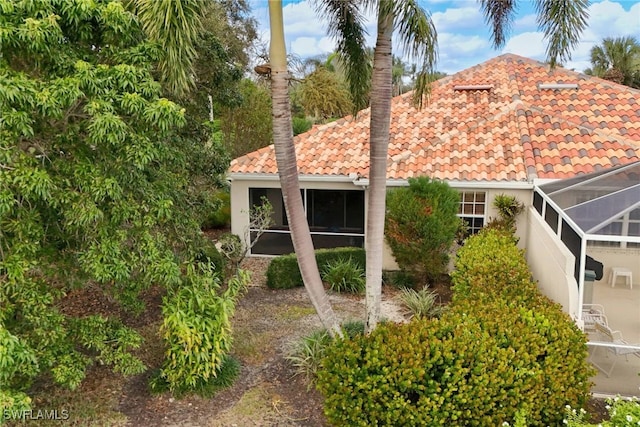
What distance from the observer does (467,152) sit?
1569 centimetres

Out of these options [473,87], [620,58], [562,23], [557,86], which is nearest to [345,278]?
[562,23]

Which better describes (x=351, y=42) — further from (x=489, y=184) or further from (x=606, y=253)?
(x=606, y=253)

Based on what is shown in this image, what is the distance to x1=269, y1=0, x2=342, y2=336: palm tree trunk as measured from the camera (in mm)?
8055

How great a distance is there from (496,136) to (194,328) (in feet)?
39.7

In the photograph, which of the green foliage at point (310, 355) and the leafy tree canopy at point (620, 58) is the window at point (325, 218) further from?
the leafy tree canopy at point (620, 58)

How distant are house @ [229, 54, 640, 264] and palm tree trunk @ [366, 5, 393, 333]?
5.90m

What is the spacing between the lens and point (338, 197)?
16172 mm

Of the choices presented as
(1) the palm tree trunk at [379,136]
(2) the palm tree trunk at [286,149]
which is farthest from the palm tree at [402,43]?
(2) the palm tree trunk at [286,149]

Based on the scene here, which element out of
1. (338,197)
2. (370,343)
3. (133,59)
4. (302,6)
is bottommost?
(370,343)

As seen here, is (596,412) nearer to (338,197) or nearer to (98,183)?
(98,183)

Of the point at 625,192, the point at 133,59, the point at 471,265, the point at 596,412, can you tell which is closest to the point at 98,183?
the point at 133,59

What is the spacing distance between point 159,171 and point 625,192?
9098mm

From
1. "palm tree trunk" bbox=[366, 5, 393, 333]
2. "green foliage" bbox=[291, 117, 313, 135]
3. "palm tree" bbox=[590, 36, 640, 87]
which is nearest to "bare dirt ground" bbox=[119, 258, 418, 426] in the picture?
"palm tree trunk" bbox=[366, 5, 393, 333]

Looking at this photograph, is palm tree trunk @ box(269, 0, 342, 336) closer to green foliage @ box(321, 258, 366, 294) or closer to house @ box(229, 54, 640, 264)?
green foliage @ box(321, 258, 366, 294)
